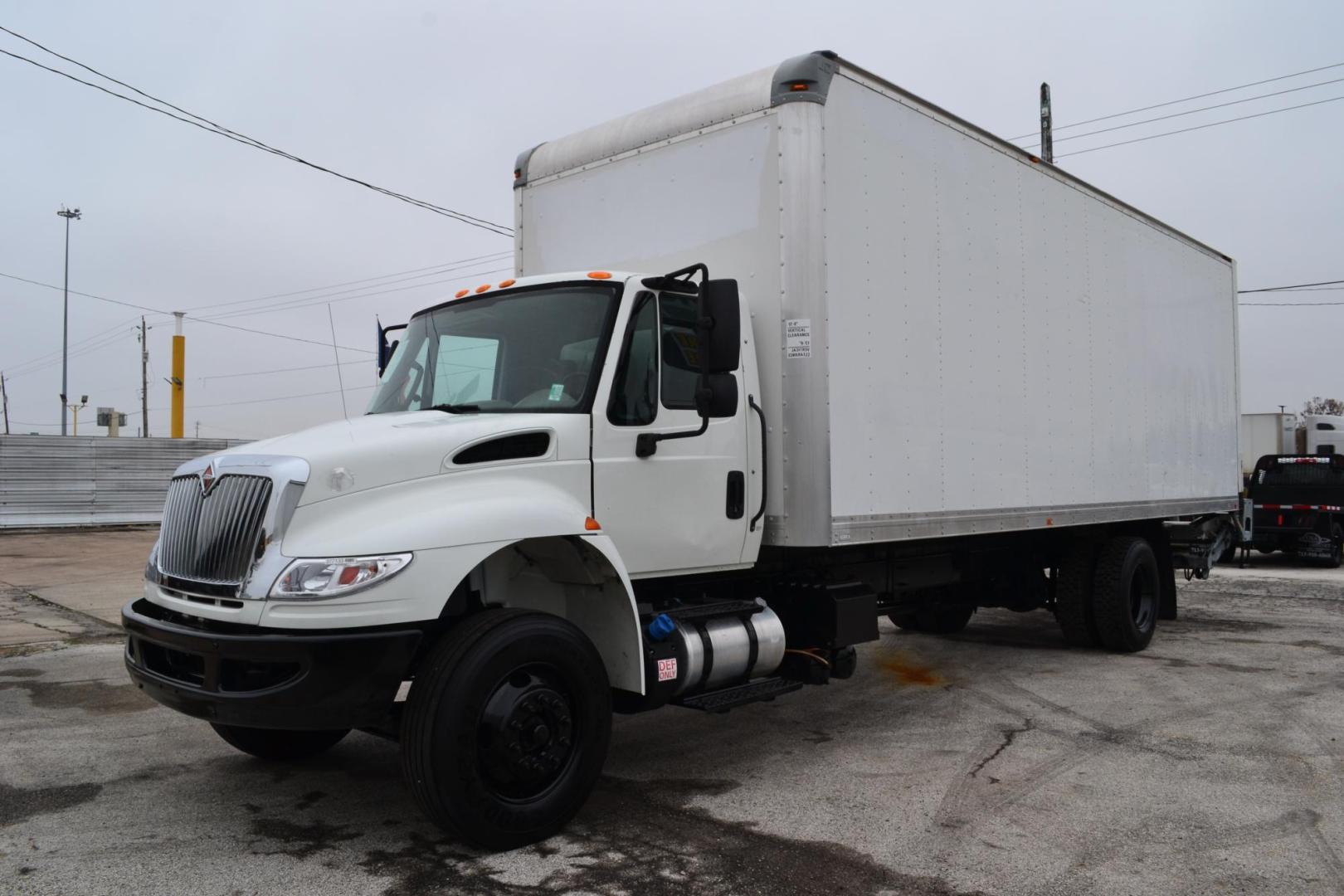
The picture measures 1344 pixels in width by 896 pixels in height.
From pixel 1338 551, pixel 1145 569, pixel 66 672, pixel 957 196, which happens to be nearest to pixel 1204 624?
pixel 1145 569

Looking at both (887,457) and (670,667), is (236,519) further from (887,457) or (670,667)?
(887,457)

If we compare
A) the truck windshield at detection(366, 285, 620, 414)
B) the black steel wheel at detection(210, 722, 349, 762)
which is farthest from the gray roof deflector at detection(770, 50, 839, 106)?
the black steel wheel at detection(210, 722, 349, 762)

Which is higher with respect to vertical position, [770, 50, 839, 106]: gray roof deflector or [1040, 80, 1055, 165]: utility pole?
[1040, 80, 1055, 165]: utility pole

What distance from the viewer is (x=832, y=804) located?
5.04 metres

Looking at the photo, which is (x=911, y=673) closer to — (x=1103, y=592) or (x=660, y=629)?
(x=1103, y=592)

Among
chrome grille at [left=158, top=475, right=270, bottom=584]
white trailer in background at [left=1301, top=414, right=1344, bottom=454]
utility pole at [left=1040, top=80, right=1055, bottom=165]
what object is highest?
utility pole at [left=1040, top=80, right=1055, bottom=165]

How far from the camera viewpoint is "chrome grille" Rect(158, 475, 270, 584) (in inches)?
161

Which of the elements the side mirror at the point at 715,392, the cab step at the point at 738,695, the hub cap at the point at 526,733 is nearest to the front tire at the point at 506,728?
the hub cap at the point at 526,733

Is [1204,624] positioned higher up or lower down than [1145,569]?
lower down

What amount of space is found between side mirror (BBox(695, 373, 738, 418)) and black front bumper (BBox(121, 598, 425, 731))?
1.74 metres

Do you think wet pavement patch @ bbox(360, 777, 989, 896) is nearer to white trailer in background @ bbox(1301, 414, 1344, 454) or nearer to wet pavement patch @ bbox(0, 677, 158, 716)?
wet pavement patch @ bbox(0, 677, 158, 716)

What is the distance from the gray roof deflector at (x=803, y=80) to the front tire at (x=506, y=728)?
3.26 meters

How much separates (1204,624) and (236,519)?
11.0 metres

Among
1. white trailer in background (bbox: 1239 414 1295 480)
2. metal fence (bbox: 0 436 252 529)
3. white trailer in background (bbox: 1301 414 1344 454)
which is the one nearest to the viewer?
metal fence (bbox: 0 436 252 529)
